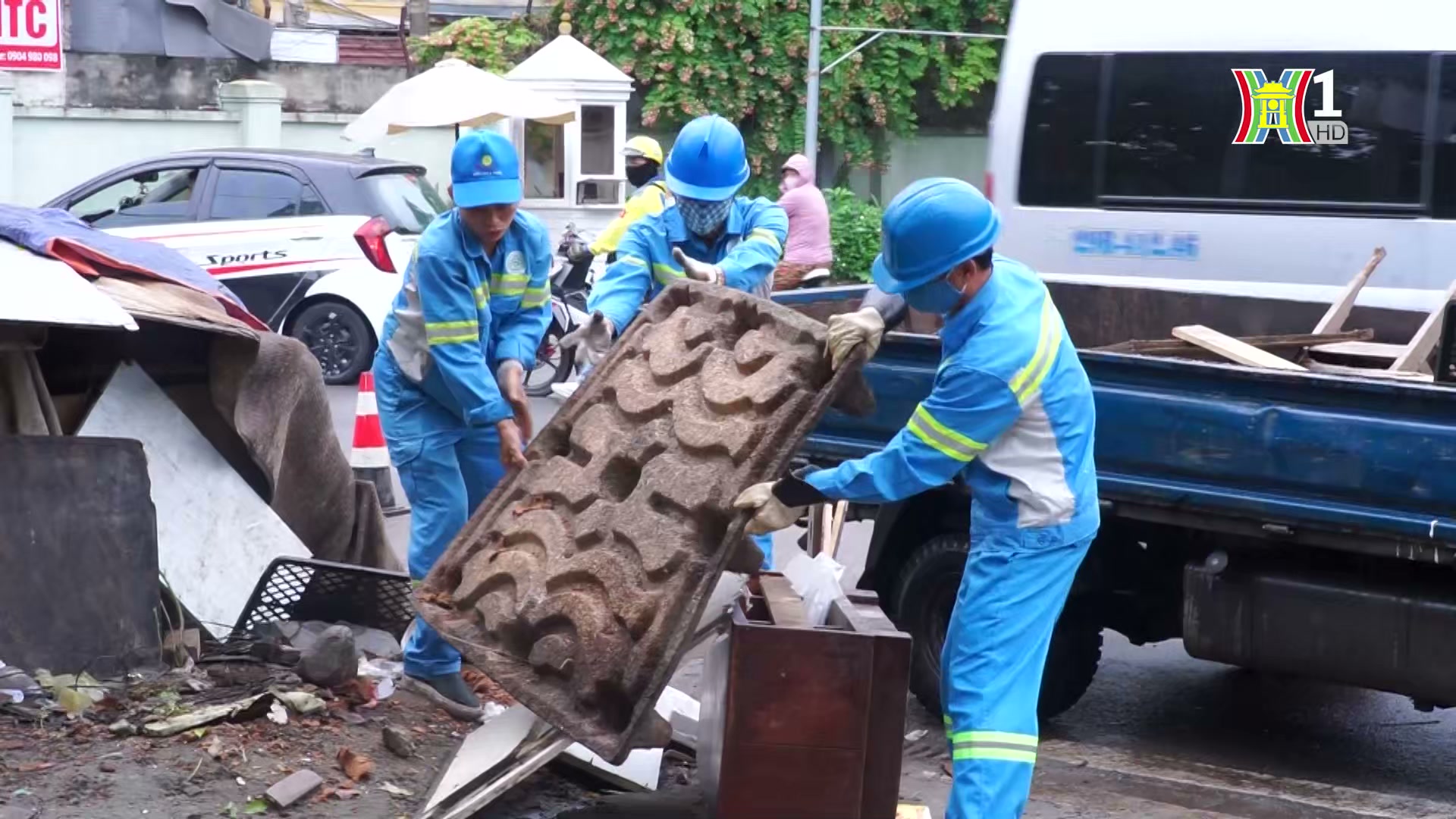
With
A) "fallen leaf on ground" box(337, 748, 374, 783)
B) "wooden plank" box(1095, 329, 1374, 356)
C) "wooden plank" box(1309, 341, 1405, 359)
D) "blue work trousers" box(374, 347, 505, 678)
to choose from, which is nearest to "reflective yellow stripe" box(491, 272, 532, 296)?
"blue work trousers" box(374, 347, 505, 678)

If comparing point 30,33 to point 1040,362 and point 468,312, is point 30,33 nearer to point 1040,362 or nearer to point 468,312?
point 468,312

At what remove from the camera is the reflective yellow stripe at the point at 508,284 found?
5.28m

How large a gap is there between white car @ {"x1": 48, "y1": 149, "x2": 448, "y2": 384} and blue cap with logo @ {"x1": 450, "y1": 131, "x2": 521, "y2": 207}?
7373 millimetres

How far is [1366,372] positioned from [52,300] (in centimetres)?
389

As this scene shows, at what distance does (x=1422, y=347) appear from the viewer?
560 cm

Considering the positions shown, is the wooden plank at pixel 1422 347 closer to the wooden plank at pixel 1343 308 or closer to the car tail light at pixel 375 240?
the wooden plank at pixel 1343 308

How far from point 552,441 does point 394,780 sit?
99 centimetres

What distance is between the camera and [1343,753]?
561cm

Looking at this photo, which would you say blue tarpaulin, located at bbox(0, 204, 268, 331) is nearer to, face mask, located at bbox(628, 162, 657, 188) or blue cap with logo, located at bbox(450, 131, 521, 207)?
blue cap with logo, located at bbox(450, 131, 521, 207)

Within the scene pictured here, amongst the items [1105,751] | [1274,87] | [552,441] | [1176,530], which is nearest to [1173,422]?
[1176,530]

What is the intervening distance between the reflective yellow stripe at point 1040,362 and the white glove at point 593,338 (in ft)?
5.00

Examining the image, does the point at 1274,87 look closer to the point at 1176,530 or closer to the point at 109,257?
the point at 1176,530

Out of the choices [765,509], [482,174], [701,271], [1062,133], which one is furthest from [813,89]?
[765,509]

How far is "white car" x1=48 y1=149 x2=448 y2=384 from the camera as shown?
488 inches
